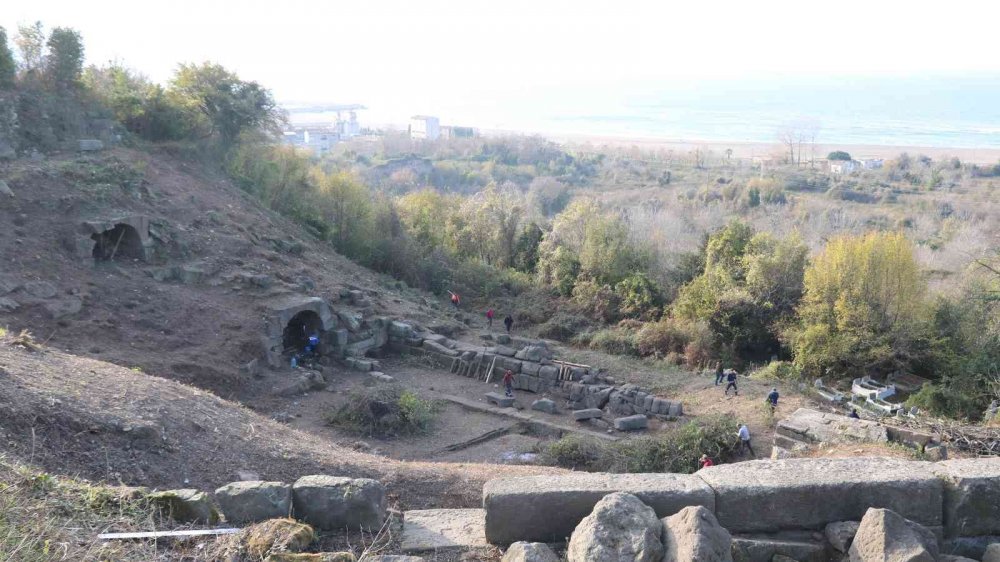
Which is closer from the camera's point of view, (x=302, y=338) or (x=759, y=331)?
(x=302, y=338)

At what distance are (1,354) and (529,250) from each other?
24.0 metres

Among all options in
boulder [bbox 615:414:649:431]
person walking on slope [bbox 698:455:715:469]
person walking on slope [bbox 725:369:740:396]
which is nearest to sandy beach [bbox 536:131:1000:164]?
person walking on slope [bbox 725:369:740:396]

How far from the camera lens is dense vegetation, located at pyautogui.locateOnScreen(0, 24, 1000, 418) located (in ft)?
65.0

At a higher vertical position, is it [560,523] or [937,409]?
[560,523]

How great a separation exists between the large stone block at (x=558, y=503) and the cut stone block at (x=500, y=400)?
12.2 metres

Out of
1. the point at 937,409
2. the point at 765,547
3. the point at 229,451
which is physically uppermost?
the point at 765,547

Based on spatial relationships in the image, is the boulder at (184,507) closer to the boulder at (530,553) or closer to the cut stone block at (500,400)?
the boulder at (530,553)

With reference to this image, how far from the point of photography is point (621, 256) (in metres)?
27.8

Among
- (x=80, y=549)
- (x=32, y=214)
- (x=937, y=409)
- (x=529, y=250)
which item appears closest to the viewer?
(x=80, y=549)

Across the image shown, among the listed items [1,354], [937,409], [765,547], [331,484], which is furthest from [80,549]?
[937,409]

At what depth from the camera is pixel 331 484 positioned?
5902 millimetres

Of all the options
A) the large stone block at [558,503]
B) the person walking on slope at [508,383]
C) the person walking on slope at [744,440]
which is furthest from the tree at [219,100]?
the large stone block at [558,503]

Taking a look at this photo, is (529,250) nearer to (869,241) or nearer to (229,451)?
(869,241)

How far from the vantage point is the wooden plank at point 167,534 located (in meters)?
5.00
